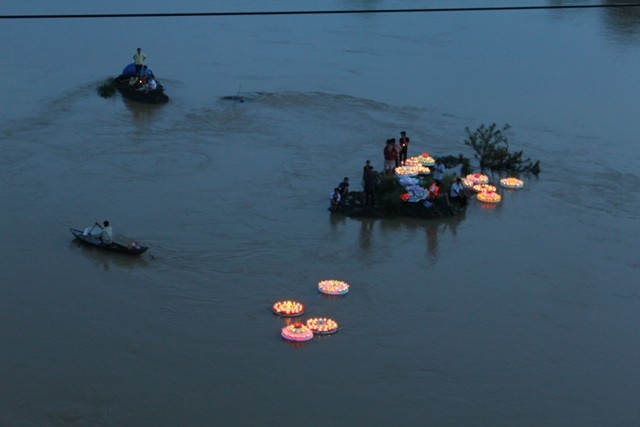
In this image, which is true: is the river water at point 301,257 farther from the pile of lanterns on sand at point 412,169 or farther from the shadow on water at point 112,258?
the pile of lanterns on sand at point 412,169

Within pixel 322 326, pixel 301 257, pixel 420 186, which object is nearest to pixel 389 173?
pixel 420 186

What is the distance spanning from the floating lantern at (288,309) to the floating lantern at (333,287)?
77 cm

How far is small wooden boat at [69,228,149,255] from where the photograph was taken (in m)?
16.6

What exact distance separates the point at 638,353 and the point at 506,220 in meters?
5.76

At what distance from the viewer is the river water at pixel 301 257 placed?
42.7 feet

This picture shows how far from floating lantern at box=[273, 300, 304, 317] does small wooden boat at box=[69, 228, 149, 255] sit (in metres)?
2.82

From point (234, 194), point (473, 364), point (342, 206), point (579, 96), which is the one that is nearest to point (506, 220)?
point (342, 206)

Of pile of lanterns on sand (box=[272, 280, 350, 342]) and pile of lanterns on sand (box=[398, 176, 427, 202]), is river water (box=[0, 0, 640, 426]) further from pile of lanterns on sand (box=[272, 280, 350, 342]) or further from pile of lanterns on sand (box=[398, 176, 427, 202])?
pile of lanterns on sand (box=[398, 176, 427, 202])

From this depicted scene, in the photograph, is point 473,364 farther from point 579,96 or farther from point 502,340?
point 579,96

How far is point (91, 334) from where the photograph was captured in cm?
1427

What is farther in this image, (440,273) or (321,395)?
(440,273)

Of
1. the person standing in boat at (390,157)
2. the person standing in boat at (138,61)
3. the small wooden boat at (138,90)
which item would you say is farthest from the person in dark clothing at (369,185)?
the person standing in boat at (138,61)

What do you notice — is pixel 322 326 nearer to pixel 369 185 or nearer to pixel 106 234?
pixel 106 234

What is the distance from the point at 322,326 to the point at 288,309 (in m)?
0.66
